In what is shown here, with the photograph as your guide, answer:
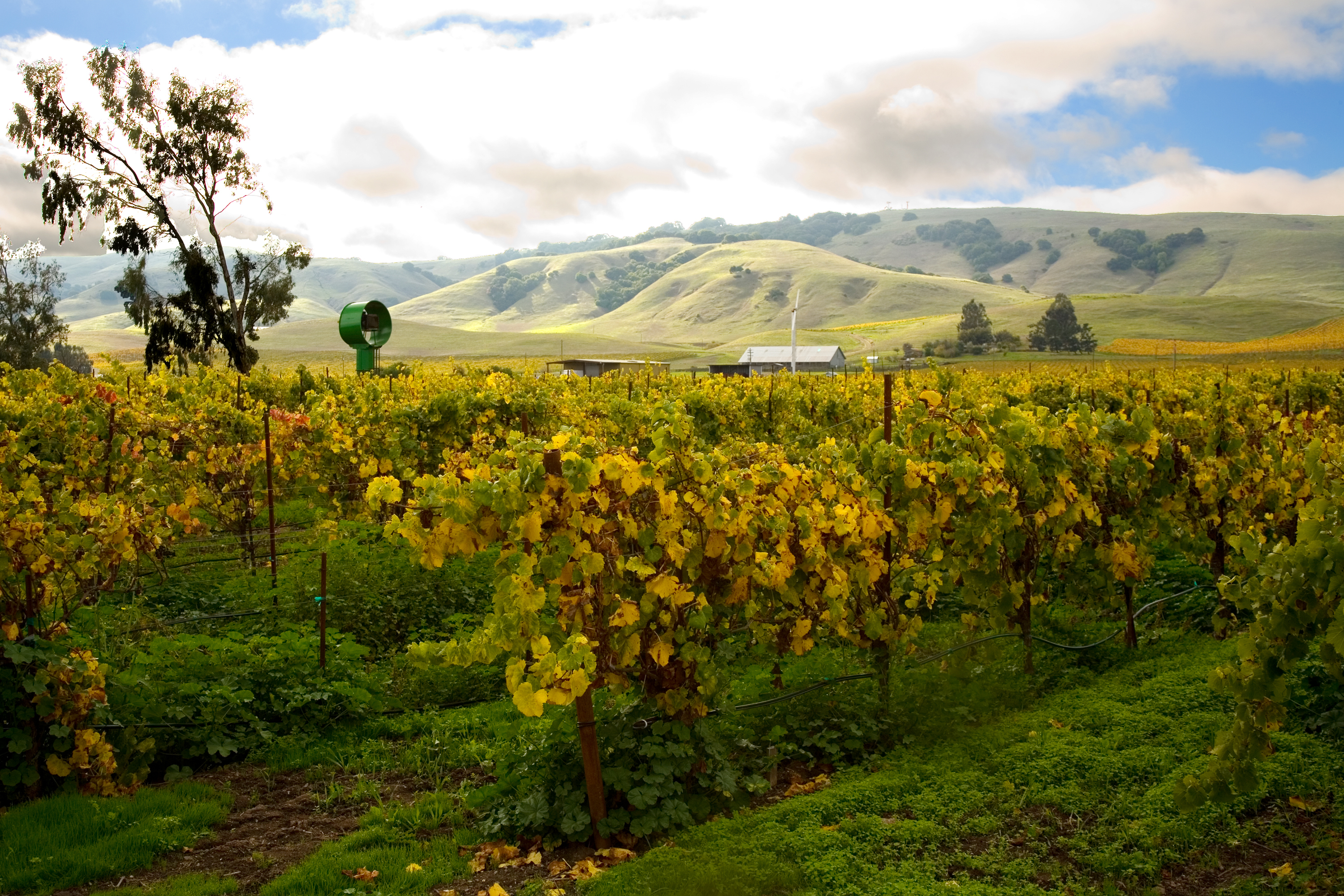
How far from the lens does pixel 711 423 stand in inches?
576

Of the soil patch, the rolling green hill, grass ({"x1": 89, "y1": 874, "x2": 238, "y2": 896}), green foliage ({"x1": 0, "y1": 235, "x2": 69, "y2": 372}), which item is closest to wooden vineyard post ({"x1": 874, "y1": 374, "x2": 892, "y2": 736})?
the soil patch

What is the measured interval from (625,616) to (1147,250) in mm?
208655

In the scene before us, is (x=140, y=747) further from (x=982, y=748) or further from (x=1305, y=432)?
(x=1305, y=432)

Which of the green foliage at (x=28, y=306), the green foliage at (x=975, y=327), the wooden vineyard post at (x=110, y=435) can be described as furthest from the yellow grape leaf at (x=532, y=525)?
the green foliage at (x=975, y=327)

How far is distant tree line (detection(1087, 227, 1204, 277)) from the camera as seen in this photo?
181 metres

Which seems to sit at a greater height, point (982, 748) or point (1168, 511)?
point (1168, 511)

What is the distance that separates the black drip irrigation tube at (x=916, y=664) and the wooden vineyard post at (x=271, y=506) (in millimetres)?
4515

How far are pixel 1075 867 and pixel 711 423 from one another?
10632 mm

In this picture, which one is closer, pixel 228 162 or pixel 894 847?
pixel 894 847

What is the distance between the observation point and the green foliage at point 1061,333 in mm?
78500

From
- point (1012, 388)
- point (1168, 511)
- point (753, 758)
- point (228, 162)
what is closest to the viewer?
point (753, 758)

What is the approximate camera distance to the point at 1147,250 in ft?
609

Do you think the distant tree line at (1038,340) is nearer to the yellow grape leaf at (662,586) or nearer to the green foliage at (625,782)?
the green foliage at (625,782)

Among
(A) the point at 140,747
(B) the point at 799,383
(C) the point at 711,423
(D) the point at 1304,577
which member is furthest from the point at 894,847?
(B) the point at 799,383
